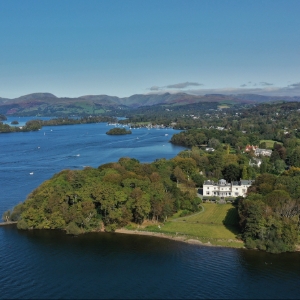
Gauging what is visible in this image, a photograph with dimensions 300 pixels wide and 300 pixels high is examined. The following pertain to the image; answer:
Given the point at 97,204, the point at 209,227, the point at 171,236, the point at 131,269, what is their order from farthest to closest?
the point at 97,204
the point at 209,227
the point at 171,236
the point at 131,269

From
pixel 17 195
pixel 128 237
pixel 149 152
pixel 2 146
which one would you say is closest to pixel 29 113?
pixel 2 146

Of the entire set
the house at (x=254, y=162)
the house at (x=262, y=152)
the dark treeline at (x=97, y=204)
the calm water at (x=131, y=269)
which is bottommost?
the calm water at (x=131, y=269)

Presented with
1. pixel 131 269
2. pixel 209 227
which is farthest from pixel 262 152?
pixel 131 269

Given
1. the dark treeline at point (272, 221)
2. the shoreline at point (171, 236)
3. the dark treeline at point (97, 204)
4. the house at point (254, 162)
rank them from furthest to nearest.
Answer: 1. the house at point (254, 162)
2. the dark treeline at point (97, 204)
3. the shoreline at point (171, 236)
4. the dark treeline at point (272, 221)

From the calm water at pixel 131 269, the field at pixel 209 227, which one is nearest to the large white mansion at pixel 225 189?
the field at pixel 209 227

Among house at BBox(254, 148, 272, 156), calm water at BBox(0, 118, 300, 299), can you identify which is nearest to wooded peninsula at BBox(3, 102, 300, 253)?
calm water at BBox(0, 118, 300, 299)

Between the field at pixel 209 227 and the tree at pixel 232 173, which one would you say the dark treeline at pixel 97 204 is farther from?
the tree at pixel 232 173

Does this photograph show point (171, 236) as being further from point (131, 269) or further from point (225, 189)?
point (225, 189)

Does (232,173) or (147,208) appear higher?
(147,208)
